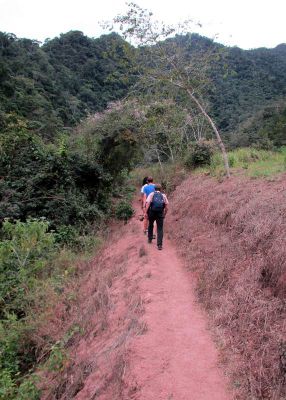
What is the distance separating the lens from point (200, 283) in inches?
292

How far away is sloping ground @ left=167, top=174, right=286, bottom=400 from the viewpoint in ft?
15.2

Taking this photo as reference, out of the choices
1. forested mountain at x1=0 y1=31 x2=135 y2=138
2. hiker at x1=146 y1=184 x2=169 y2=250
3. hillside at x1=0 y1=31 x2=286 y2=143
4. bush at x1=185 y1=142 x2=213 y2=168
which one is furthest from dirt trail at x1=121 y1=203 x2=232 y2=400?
forested mountain at x1=0 y1=31 x2=135 y2=138

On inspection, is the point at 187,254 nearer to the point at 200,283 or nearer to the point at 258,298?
the point at 200,283

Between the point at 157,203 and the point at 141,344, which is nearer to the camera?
the point at 141,344

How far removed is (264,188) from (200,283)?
4.07m

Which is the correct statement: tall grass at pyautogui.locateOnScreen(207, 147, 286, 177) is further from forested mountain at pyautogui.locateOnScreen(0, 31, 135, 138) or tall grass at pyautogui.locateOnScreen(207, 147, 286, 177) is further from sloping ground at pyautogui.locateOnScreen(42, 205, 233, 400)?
forested mountain at pyautogui.locateOnScreen(0, 31, 135, 138)

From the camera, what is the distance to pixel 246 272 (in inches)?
266

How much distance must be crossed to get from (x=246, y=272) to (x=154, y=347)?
2260 mm

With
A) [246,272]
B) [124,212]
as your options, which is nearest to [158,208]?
[246,272]

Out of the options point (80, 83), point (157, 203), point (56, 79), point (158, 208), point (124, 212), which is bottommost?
point (124, 212)

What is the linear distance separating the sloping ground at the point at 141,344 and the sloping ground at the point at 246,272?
0.29 meters

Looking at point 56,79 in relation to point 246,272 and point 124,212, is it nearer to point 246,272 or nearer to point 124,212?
point 124,212

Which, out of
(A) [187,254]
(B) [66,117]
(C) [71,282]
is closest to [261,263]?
(A) [187,254]

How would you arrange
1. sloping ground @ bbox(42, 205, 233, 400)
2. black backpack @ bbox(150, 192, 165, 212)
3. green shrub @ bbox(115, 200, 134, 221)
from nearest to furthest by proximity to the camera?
sloping ground @ bbox(42, 205, 233, 400) → black backpack @ bbox(150, 192, 165, 212) → green shrub @ bbox(115, 200, 134, 221)
